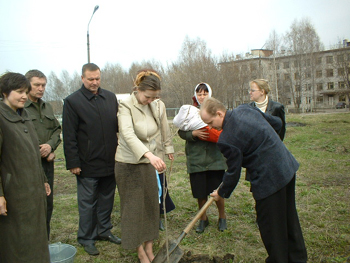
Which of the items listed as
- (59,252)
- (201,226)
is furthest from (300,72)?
(59,252)

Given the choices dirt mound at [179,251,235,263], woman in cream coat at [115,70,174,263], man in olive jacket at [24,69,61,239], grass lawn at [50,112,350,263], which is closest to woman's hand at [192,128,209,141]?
grass lawn at [50,112,350,263]

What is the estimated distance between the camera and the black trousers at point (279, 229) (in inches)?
102

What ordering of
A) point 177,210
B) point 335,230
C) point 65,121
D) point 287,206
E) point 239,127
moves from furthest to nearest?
point 177,210 → point 335,230 → point 65,121 → point 287,206 → point 239,127

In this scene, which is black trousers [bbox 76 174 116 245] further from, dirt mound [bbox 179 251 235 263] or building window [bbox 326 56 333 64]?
building window [bbox 326 56 333 64]

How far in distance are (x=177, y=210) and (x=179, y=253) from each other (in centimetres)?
167

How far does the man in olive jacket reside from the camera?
11.1 ft

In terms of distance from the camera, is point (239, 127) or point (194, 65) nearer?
point (239, 127)

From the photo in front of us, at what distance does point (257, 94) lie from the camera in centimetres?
418

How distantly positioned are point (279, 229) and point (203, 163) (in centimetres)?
135

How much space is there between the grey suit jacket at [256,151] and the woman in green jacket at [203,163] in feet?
3.70

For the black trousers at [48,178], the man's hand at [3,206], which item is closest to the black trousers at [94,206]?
the black trousers at [48,178]

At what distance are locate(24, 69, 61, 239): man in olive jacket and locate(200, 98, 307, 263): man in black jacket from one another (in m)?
1.94

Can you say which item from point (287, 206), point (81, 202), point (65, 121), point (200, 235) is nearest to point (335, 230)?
point (287, 206)

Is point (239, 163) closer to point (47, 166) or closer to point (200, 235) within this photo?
point (200, 235)
